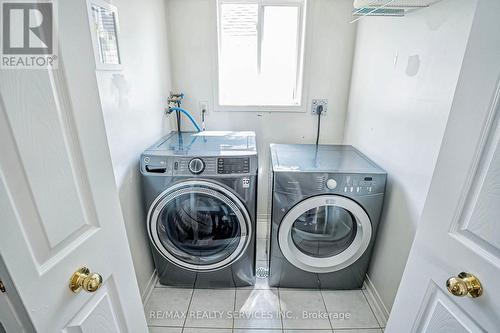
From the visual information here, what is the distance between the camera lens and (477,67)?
1.94ft

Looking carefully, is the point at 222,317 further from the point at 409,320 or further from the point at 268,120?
the point at 268,120

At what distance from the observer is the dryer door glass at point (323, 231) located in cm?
159

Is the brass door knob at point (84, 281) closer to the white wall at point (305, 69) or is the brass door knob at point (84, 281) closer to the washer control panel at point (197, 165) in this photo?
the washer control panel at point (197, 165)

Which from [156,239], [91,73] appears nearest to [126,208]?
[156,239]

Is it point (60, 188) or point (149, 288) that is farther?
point (149, 288)

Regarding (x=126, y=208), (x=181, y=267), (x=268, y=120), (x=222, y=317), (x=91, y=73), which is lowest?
(x=222, y=317)

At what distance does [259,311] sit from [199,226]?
2.25 ft

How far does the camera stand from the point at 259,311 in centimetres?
159

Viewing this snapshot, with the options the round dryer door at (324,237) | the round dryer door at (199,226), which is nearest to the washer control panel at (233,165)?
the round dryer door at (199,226)

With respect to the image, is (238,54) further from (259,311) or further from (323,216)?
(259,311)

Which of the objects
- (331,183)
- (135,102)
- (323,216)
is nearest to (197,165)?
(135,102)

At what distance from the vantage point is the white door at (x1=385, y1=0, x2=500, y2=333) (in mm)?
563

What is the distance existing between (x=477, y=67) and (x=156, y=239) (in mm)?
1638

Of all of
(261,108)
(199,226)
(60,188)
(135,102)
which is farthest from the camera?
(261,108)
